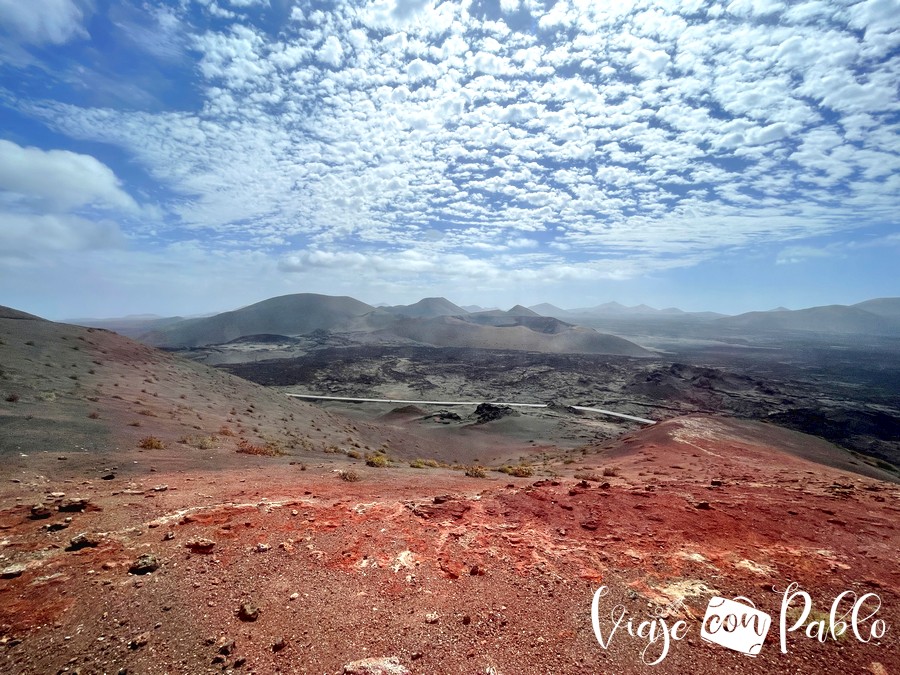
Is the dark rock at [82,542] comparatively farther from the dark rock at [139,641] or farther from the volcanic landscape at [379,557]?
the dark rock at [139,641]

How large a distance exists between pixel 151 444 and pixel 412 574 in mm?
11130

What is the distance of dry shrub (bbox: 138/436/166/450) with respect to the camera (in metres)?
12.5

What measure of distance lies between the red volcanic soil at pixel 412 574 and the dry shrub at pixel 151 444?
2.91 meters

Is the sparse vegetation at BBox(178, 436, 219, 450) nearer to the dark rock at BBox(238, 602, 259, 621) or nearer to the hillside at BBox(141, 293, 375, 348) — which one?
the dark rock at BBox(238, 602, 259, 621)

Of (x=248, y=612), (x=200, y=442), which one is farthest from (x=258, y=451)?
(x=248, y=612)

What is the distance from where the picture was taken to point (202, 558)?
18.1ft

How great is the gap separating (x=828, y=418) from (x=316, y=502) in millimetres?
51460

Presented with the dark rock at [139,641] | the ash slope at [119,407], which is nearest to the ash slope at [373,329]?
the ash slope at [119,407]

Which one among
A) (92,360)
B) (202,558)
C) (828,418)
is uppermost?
(92,360)

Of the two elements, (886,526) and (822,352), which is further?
(822,352)

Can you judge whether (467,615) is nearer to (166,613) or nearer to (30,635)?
(166,613)

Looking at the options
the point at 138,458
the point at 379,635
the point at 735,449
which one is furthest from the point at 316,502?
the point at 735,449

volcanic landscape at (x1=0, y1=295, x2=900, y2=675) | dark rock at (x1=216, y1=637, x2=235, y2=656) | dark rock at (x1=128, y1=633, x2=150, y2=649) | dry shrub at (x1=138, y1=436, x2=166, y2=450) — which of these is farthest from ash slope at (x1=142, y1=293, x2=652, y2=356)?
dark rock at (x1=128, y1=633, x2=150, y2=649)

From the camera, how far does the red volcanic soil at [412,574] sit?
4.12 m
